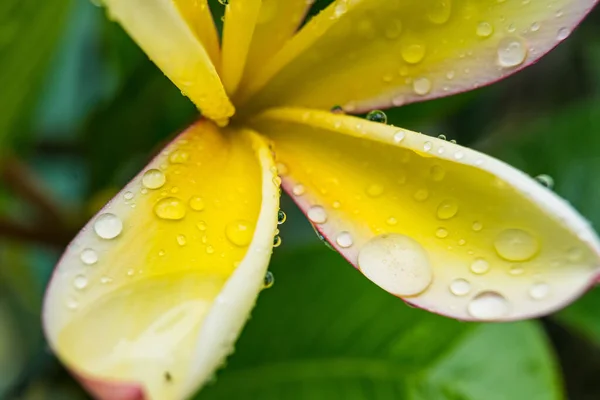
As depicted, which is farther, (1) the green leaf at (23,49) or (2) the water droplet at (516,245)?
(1) the green leaf at (23,49)

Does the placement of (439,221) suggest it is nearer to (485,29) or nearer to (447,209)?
(447,209)

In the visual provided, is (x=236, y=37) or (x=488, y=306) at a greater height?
(x=236, y=37)

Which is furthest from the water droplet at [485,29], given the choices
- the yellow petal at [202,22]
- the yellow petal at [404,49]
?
the yellow petal at [202,22]

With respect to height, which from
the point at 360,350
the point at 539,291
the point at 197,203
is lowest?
the point at 360,350

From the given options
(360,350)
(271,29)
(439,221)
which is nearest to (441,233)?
(439,221)

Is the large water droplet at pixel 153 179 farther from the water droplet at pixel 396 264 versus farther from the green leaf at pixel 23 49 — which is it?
the green leaf at pixel 23 49

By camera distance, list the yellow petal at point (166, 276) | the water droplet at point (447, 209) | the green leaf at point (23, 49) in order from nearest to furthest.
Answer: the yellow petal at point (166, 276) → the water droplet at point (447, 209) → the green leaf at point (23, 49)

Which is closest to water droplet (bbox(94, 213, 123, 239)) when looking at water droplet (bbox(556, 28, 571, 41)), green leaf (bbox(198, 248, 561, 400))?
water droplet (bbox(556, 28, 571, 41))
